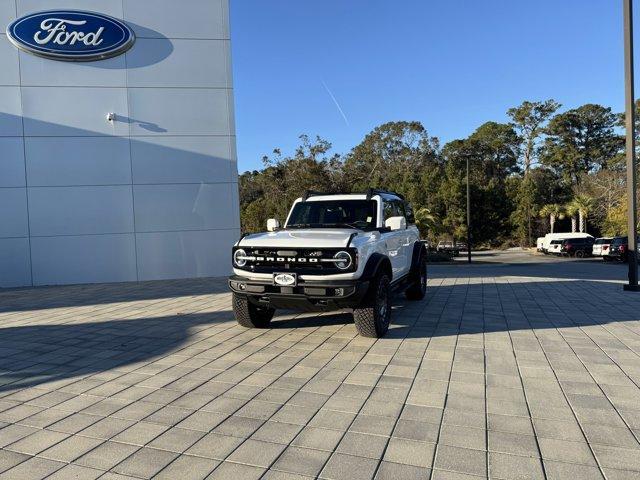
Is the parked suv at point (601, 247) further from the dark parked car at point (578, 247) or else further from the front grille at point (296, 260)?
the front grille at point (296, 260)

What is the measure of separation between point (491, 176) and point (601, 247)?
36155mm

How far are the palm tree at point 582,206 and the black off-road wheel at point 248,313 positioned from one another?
52.1 m

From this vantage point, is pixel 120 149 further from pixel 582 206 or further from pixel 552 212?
pixel 552 212

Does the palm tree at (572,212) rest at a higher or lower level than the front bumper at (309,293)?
higher

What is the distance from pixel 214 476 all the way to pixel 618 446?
2.67 m

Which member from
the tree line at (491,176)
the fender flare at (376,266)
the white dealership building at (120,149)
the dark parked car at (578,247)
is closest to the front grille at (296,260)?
the fender flare at (376,266)

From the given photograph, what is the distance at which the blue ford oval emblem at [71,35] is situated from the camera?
40.2ft

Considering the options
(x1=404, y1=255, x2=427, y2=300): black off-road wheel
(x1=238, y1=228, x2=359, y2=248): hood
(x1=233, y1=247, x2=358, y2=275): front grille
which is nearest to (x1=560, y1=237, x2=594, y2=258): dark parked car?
(x1=404, y1=255, x2=427, y2=300): black off-road wheel

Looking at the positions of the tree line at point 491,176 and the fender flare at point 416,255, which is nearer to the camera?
the fender flare at point 416,255

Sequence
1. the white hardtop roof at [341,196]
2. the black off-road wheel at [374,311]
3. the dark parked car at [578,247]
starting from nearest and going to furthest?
the black off-road wheel at [374,311] < the white hardtop roof at [341,196] < the dark parked car at [578,247]

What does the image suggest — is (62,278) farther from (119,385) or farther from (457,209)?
(457,209)

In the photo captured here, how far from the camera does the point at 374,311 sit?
5867mm

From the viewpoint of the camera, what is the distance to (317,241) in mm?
5770

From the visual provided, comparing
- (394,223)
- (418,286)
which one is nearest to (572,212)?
(418,286)
